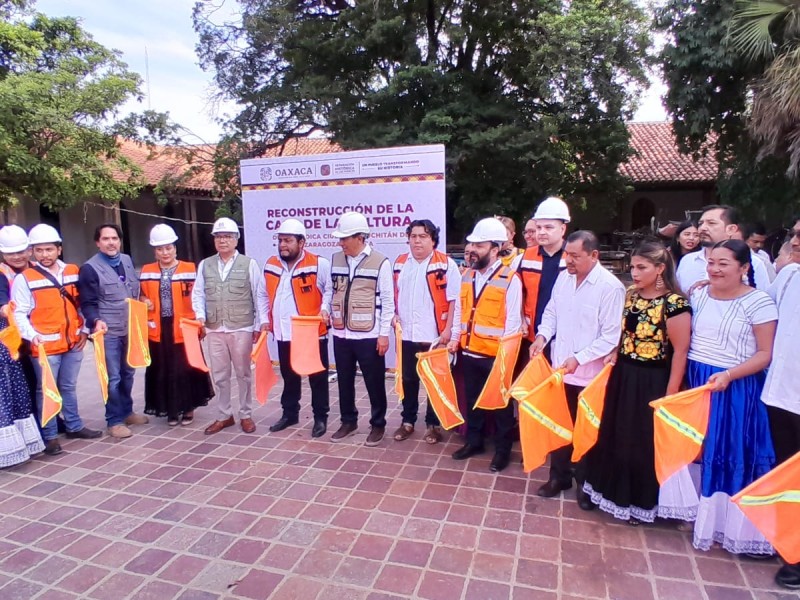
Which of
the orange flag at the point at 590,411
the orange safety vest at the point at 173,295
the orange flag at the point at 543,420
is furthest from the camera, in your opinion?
the orange safety vest at the point at 173,295

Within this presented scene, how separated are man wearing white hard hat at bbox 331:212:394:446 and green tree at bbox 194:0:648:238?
8391mm

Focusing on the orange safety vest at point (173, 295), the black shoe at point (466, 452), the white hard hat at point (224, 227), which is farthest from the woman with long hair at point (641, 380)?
the orange safety vest at point (173, 295)

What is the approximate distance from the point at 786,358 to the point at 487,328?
1.77 m

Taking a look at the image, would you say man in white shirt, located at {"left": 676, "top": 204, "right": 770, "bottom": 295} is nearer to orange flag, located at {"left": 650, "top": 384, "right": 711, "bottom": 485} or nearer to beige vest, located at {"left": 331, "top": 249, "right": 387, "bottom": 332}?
orange flag, located at {"left": 650, "top": 384, "right": 711, "bottom": 485}

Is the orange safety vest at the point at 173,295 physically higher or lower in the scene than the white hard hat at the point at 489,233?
lower

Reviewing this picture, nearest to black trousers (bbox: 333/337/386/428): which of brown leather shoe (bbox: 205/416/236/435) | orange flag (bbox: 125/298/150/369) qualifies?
brown leather shoe (bbox: 205/416/236/435)

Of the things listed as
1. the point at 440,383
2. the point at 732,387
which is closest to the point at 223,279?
the point at 440,383

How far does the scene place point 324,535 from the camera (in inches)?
120

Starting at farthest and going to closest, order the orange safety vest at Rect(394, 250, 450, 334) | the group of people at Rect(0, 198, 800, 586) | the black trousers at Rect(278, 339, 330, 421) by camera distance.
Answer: the black trousers at Rect(278, 339, 330, 421) → the orange safety vest at Rect(394, 250, 450, 334) → the group of people at Rect(0, 198, 800, 586)

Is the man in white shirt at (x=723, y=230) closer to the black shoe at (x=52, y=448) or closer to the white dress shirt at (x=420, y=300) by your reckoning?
the white dress shirt at (x=420, y=300)

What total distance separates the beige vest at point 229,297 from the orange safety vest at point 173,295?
34 centimetres

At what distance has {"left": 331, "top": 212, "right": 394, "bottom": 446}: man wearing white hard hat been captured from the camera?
4.22 meters

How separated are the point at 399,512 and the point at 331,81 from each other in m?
12.2

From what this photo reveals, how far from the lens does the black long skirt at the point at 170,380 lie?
4871 millimetres
